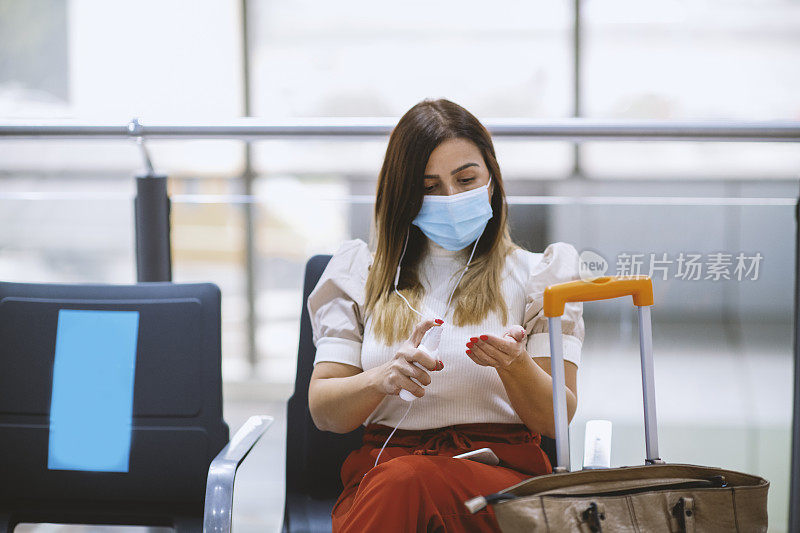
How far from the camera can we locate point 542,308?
1.50 metres

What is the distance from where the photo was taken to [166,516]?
1.68m

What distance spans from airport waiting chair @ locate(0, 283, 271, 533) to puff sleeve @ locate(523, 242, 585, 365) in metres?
0.68

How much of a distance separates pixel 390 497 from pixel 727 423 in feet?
4.04

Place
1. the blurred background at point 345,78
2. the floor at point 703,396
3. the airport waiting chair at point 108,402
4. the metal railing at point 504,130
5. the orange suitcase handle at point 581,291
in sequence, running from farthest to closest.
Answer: the blurred background at point 345,78
the floor at point 703,396
the metal railing at point 504,130
the airport waiting chair at point 108,402
the orange suitcase handle at point 581,291

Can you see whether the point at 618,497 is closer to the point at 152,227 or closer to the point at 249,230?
the point at 152,227

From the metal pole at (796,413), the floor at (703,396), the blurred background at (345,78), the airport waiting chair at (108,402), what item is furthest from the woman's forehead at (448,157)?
the blurred background at (345,78)

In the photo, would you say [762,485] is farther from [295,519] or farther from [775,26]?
[775,26]

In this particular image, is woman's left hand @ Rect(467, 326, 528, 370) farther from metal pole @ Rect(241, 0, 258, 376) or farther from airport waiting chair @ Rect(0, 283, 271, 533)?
metal pole @ Rect(241, 0, 258, 376)

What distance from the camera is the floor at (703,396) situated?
2035 mm

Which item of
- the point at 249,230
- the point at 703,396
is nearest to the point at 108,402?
the point at 249,230

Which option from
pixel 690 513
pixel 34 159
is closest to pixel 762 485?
pixel 690 513

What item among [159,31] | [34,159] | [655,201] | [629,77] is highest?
[159,31]

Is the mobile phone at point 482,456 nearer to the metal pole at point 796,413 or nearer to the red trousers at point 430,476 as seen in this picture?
the red trousers at point 430,476

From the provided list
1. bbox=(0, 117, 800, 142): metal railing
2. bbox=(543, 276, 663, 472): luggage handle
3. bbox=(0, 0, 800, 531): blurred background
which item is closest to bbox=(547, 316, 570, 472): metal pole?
bbox=(543, 276, 663, 472): luggage handle
